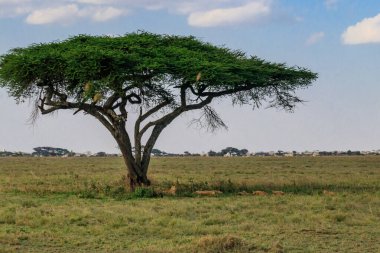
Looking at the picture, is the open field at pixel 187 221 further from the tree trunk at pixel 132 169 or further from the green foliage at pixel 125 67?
the green foliage at pixel 125 67

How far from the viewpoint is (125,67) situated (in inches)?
965

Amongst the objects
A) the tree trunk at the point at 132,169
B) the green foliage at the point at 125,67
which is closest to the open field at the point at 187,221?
the tree trunk at the point at 132,169

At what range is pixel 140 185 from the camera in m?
25.7

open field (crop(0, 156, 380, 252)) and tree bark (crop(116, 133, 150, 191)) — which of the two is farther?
tree bark (crop(116, 133, 150, 191))

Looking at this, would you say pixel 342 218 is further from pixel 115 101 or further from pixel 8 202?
pixel 115 101

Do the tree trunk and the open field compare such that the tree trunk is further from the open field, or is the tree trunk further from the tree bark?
the open field

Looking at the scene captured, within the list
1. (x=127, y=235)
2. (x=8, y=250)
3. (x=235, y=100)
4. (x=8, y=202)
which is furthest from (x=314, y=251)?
(x=235, y=100)

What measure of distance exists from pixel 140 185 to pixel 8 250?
13366 millimetres

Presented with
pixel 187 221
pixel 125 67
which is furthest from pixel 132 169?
pixel 187 221

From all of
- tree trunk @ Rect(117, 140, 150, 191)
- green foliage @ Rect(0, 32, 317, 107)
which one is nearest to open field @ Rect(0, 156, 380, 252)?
tree trunk @ Rect(117, 140, 150, 191)

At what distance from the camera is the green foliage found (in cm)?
2422

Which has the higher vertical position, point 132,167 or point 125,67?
point 125,67

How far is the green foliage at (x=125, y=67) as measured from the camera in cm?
2422

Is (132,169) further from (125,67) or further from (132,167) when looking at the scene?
(125,67)
